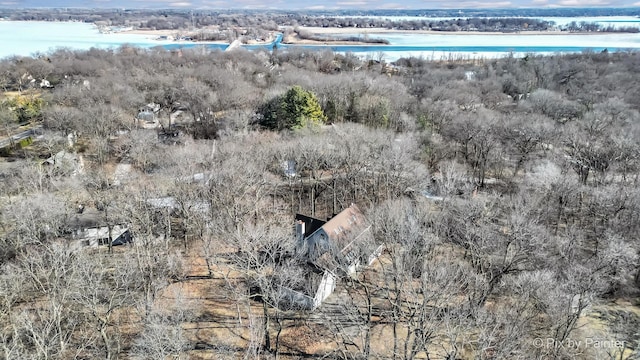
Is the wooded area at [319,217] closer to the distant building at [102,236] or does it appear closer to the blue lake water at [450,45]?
Result: the distant building at [102,236]

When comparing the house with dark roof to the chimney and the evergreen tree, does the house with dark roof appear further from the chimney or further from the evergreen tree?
the evergreen tree

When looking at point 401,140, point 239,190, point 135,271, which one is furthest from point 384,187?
point 135,271

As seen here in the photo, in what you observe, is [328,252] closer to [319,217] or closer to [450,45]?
[319,217]

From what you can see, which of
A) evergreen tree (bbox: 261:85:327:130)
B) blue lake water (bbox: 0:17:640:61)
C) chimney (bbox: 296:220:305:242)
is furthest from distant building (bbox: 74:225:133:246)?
blue lake water (bbox: 0:17:640:61)

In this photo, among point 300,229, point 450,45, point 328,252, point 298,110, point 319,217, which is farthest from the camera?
point 450,45

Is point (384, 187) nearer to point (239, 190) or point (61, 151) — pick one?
point (239, 190)

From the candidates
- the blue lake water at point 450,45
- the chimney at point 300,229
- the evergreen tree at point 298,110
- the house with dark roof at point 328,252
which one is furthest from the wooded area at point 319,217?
the blue lake water at point 450,45

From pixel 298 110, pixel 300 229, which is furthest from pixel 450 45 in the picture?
pixel 300 229

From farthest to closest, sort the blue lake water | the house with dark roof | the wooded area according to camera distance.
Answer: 1. the blue lake water
2. the house with dark roof
3. the wooded area

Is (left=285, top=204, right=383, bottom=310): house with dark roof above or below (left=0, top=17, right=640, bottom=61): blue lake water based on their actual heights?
below
